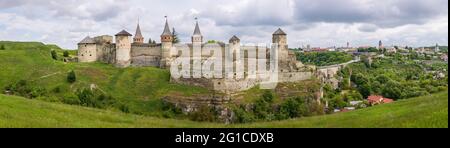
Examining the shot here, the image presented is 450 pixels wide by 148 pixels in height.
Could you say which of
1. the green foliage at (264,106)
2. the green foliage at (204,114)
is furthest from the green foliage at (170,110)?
the green foliage at (264,106)

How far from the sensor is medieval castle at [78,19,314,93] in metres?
67.4

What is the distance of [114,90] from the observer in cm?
5825

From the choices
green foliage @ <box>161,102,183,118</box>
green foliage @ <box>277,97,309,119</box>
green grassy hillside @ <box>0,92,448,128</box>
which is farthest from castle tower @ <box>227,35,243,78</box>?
green grassy hillside @ <box>0,92,448,128</box>

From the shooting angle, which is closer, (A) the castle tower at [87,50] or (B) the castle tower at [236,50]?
(B) the castle tower at [236,50]

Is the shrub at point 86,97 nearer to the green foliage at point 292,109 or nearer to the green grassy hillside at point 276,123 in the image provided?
the green foliage at point 292,109

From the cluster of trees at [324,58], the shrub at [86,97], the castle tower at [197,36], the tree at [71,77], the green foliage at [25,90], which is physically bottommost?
the shrub at [86,97]

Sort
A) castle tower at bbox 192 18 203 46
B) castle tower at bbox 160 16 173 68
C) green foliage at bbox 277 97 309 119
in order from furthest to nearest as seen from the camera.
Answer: castle tower at bbox 192 18 203 46 → castle tower at bbox 160 16 173 68 → green foliage at bbox 277 97 309 119

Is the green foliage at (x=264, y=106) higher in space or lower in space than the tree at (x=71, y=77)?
lower

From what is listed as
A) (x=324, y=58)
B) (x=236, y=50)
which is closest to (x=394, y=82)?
(x=236, y=50)

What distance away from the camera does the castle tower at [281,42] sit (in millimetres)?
68438

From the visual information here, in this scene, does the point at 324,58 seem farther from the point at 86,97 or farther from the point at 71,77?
the point at 86,97

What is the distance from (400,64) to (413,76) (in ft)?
118

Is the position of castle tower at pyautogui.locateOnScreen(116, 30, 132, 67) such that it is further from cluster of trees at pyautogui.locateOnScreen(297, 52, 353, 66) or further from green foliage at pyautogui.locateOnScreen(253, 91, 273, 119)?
cluster of trees at pyautogui.locateOnScreen(297, 52, 353, 66)
